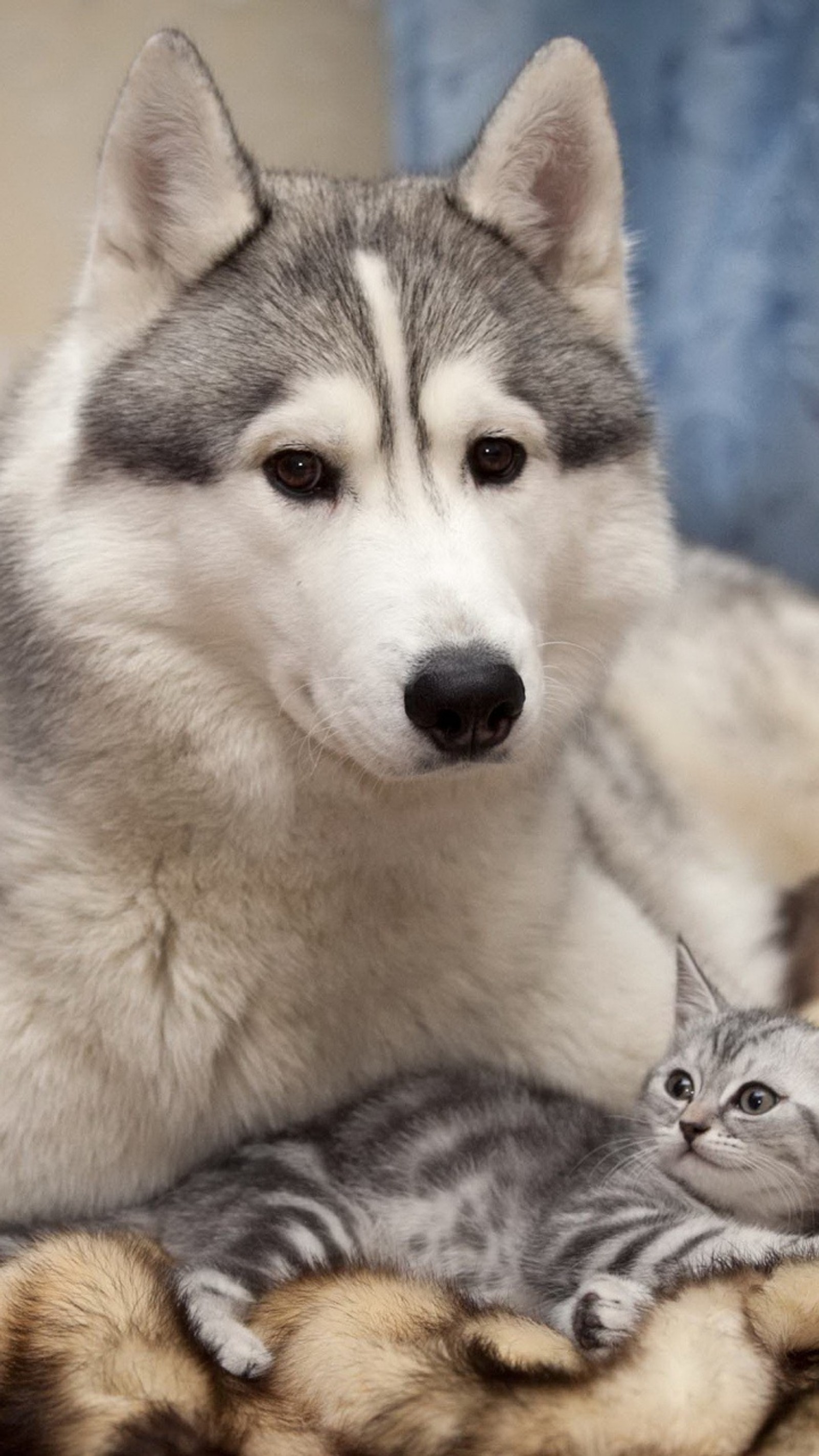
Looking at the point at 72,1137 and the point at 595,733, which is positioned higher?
the point at 595,733

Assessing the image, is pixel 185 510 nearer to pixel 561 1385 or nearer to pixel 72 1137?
pixel 72 1137

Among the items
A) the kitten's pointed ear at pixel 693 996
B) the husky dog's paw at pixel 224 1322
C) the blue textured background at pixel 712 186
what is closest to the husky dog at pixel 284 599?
the kitten's pointed ear at pixel 693 996

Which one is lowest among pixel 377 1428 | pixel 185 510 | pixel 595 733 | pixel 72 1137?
pixel 72 1137

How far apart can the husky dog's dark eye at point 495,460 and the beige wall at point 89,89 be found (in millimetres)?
1437

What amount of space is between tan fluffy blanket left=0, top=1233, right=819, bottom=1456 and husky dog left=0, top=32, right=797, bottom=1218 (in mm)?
410

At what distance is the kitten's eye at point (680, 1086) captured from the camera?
1691 mm

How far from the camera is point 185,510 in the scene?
5.32 ft

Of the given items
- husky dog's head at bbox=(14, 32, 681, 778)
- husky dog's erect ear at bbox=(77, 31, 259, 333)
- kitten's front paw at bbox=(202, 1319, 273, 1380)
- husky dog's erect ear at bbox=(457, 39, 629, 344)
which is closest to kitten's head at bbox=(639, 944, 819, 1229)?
husky dog's head at bbox=(14, 32, 681, 778)

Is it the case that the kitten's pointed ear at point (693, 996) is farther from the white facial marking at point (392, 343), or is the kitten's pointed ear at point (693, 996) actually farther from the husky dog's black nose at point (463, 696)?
the white facial marking at point (392, 343)

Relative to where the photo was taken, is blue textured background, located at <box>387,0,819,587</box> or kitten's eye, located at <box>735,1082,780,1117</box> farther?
blue textured background, located at <box>387,0,819,587</box>

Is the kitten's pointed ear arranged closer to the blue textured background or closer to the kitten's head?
the kitten's head

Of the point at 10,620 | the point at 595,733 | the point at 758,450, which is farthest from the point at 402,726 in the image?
the point at 758,450

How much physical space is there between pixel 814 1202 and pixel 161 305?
3.77 ft

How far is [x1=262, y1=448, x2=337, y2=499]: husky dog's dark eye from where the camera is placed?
1.58 m
